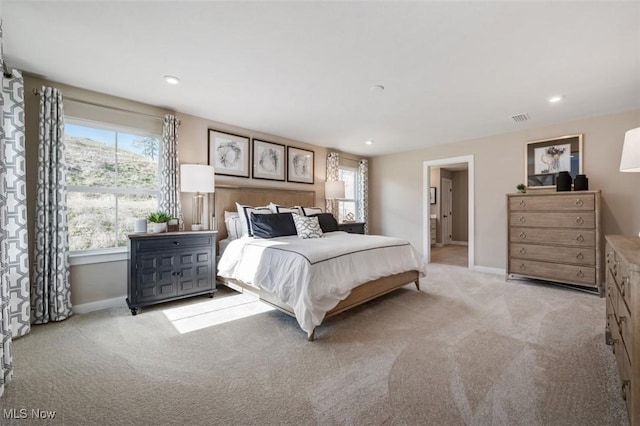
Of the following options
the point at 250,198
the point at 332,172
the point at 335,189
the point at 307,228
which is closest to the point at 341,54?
the point at 307,228

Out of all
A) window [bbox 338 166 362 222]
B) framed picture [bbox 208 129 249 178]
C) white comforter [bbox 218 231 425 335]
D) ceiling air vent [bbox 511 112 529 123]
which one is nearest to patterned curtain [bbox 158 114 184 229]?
framed picture [bbox 208 129 249 178]

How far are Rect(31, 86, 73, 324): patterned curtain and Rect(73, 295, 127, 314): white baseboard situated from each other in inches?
4.9

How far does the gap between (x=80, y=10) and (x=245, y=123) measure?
7.94 ft

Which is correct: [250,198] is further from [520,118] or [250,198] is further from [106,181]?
[520,118]

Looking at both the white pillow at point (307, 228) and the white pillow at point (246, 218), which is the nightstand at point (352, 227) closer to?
the white pillow at point (307, 228)

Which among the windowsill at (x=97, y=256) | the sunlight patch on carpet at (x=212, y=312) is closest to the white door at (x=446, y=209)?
the sunlight patch on carpet at (x=212, y=312)

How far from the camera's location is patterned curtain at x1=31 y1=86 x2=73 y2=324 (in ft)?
8.89

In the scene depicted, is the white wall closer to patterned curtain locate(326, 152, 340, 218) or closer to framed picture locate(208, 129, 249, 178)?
patterned curtain locate(326, 152, 340, 218)

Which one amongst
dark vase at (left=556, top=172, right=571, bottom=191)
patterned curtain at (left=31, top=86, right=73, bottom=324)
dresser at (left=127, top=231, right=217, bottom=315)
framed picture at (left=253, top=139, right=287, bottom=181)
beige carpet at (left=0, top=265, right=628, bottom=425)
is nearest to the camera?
beige carpet at (left=0, top=265, right=628, bottom=425)

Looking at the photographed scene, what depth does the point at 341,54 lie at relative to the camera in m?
2.35

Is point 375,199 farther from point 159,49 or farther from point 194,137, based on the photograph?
point 159,49

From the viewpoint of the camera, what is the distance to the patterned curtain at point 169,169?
140 inches

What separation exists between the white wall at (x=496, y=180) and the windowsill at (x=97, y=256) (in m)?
4.98

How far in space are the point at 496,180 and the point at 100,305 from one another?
5.96 m
